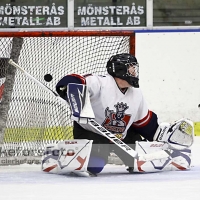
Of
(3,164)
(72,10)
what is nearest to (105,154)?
(3,164)

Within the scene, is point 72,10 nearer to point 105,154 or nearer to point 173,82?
point 173,82

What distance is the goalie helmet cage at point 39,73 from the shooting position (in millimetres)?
4023

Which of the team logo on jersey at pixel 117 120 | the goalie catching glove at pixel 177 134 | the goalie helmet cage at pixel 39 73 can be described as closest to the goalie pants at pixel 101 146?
the team logo on jersey at pixel 117 120

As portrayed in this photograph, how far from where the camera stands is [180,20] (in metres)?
6.75

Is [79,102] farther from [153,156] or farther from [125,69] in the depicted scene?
[153,156]

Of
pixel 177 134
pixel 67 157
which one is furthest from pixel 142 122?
pixel 67 157

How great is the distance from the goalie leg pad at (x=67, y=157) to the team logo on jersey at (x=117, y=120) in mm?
229

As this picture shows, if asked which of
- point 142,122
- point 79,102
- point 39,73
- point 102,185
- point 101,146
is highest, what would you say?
point 39,73

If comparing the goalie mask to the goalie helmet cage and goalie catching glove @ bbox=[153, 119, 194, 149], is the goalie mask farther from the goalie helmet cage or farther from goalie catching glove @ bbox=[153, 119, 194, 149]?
the goalie helmet cage

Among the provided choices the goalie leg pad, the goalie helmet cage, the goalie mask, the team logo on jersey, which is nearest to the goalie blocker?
the goalie leg pad

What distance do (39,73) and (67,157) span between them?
2.96 feet

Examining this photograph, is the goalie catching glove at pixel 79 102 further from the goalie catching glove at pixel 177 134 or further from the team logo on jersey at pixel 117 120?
the goalie catching glove at pixel 177 134

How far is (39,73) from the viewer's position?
4.27 meters

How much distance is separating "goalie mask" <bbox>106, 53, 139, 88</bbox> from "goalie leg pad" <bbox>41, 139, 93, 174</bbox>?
374mm
